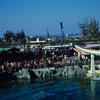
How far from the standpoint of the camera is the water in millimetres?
26219

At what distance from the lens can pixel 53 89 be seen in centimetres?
2941

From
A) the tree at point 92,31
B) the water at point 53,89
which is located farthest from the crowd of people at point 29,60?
the tree at point 92,31

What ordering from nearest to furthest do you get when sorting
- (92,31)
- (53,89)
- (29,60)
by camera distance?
(53,89), (29,60), (92,31)

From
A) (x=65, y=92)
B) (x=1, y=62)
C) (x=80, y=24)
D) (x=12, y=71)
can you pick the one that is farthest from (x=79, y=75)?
A: (x=80, y=24)

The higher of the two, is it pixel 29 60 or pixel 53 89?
pixel 29 60

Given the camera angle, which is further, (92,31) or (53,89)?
(92,31)

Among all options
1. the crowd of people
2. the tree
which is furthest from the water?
the tree

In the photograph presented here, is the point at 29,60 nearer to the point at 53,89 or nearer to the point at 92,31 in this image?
the point at 53,89

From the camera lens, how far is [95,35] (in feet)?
283

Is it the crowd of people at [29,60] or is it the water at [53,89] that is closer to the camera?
the water at [53,89]

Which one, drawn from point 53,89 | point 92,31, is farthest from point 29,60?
point 92,31

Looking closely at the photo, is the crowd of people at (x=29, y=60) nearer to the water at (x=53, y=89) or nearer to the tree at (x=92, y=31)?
the water at (x=53, y=89)

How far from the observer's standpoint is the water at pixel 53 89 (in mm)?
26219

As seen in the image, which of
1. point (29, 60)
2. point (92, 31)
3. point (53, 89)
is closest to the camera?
point (53, 89)
